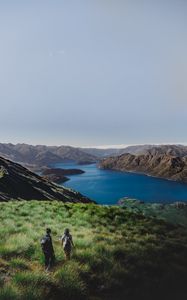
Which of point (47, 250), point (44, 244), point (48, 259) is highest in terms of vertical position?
point (44, 244)

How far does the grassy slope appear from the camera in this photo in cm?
1296

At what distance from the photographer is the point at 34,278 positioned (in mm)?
12867

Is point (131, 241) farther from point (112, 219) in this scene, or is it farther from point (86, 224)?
point (112, 219)

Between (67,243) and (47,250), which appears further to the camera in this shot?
(67,243)

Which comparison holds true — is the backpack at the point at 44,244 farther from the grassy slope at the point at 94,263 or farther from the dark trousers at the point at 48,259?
the grassy slope at the point at 94,263

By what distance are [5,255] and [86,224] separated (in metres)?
9.09

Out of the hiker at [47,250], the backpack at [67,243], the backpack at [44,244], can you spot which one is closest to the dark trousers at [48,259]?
the hiker at [47,250]

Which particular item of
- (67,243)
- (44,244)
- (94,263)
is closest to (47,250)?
(44,244)

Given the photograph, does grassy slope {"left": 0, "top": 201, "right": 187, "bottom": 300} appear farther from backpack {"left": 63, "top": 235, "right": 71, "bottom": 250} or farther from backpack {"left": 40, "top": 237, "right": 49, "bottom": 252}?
backpack {"left": 40, "top": 237, "right": 49, "bottom": 252}

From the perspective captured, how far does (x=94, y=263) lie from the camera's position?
15320 millimetres

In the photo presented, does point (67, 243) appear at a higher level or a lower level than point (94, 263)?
higher

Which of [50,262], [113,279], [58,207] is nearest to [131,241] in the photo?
[113,279]

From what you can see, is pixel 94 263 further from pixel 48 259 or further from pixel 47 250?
pixel 47 250

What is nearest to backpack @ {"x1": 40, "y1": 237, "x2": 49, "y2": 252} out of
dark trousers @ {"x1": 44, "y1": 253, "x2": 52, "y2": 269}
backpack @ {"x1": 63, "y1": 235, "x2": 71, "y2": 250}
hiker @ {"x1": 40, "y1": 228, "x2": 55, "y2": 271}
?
hiker @ {"x1": 40, "y1": 228, "x2": 55, "y2": 271}
